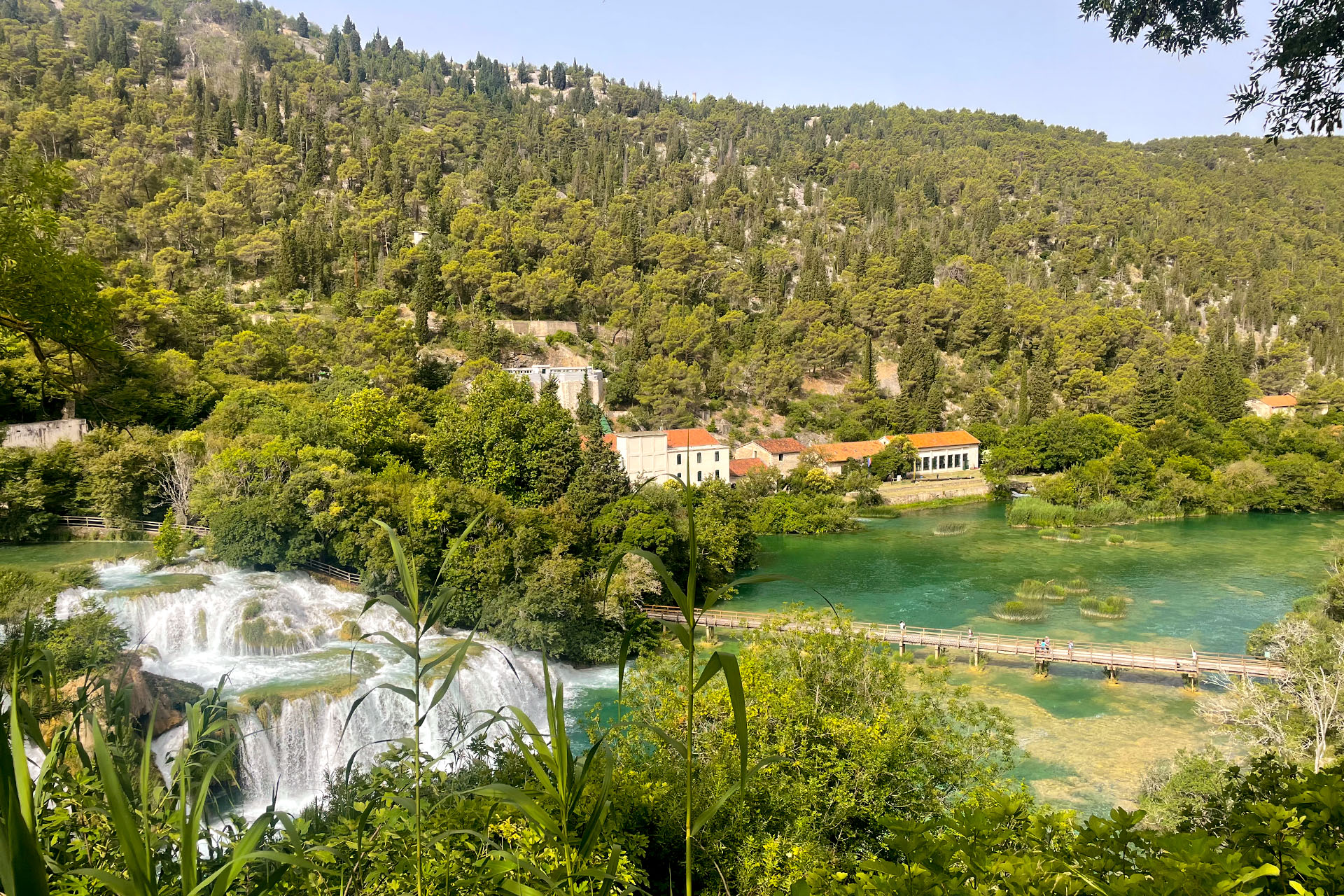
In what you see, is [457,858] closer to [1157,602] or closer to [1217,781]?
[1217,781]

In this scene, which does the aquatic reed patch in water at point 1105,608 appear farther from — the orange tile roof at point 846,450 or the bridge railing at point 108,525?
the bridge railing at point 108,525

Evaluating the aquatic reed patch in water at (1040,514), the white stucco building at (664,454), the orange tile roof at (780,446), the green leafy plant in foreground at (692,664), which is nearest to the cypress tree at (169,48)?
the white stucco building at (664,454)

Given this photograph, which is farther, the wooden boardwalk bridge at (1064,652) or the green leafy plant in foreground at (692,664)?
the wooden boardwalk bridge at (1064,652)

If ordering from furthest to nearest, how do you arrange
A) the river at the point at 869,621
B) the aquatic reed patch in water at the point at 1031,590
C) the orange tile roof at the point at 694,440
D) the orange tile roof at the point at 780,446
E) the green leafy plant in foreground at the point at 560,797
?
the orange tile roof at the point at 780,446 < the orange tile roof at the point at 694,440 < the aquatic reed patch in water at the point at 1031,590 < the river at the point at 869,621 < the green leafy plant in foreground at the point at 560,797

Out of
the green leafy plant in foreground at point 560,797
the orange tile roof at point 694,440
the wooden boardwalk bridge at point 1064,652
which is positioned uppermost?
the green leafy plant in foreground at point 560,797

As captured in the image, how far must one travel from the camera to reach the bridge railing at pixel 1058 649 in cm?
1423

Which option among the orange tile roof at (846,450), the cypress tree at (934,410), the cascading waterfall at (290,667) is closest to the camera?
the cascading waterfall at (290,667)

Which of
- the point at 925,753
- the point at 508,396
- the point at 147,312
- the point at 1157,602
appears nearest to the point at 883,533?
the point at 1157,602

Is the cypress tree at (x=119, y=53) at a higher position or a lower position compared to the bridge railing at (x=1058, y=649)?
higher

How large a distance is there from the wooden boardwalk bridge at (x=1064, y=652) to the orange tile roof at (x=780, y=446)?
612 inches

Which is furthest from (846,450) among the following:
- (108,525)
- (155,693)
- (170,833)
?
(170,833)

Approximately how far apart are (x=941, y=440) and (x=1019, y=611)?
18880 millimetres

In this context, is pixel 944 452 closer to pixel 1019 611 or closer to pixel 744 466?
pixel 744 466

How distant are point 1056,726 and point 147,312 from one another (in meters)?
26.1
